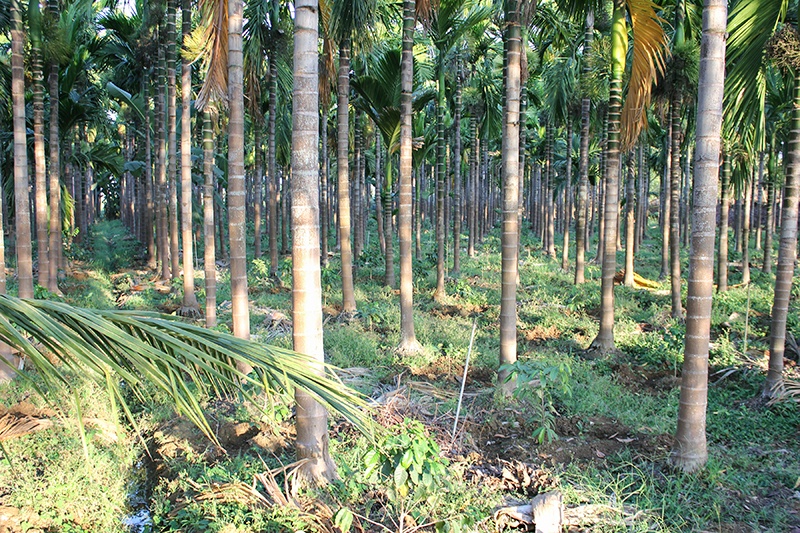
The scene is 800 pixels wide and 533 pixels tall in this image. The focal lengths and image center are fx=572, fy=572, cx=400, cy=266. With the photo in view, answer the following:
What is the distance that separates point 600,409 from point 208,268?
6791mm

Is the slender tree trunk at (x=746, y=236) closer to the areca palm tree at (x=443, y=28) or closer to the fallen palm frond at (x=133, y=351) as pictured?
the areca palm tree at (x=443, y=28)

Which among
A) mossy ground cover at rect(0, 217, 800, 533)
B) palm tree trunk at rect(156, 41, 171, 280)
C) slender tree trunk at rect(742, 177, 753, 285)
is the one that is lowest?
mossy ground cover at rect(0, 217, 800, 533)

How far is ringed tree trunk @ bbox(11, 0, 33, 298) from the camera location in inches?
351

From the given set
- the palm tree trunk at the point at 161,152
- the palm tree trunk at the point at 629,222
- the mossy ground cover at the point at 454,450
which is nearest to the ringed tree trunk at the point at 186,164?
the mossy ground cover at the point at 454,450

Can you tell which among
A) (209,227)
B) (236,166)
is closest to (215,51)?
(236,166)

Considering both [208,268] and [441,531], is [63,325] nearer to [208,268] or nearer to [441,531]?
[441,531]

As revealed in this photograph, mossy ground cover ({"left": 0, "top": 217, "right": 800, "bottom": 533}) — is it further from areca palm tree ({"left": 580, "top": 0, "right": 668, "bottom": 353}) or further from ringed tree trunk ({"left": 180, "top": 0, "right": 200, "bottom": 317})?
areca palm tree ({"left": 580, "top": 0, "right": 668, "bottom": 353})

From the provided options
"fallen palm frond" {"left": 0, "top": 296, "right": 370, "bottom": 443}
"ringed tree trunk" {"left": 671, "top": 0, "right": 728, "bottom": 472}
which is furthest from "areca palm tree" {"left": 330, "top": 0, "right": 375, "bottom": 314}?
"fallen palm frond" {"left": 0, "top": 296, "right": 370, "bottom": 443}

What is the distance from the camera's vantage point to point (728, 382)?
9508 millimetres

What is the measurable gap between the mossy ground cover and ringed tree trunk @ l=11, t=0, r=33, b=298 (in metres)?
2.27

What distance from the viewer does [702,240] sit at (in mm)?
5852

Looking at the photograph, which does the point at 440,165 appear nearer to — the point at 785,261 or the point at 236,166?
the point at 236,166

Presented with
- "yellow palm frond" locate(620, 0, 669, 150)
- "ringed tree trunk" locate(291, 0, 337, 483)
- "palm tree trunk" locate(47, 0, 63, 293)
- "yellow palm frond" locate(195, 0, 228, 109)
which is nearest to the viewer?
"ringed tree trunk" locate(291, 0, 337, 483)

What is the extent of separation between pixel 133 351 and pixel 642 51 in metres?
9.55
